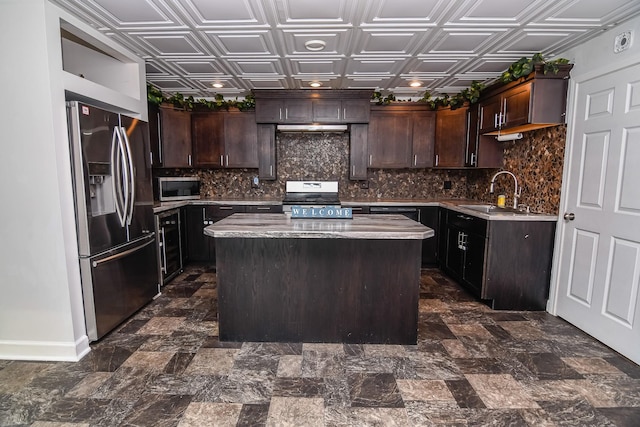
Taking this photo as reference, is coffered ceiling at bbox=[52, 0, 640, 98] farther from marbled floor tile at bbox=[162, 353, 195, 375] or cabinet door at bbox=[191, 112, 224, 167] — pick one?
marbled floor tile at bbox=[162, 353, 195, 375]

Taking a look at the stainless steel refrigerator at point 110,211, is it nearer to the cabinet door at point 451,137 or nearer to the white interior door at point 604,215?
the cabinet door at point 451,137

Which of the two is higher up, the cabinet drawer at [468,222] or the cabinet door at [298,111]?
the cabinet door at [298,111]

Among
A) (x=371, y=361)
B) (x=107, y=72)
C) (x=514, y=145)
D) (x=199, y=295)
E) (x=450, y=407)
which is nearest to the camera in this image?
(x=450, y=407)

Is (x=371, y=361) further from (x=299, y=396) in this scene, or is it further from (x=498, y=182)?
(x=498, y=182)

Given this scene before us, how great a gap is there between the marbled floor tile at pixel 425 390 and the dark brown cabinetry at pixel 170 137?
4.10 meters

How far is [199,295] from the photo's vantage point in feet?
12.0

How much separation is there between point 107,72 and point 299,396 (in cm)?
350

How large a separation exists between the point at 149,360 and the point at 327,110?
366cm

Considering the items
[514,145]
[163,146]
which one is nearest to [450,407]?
[514,145]

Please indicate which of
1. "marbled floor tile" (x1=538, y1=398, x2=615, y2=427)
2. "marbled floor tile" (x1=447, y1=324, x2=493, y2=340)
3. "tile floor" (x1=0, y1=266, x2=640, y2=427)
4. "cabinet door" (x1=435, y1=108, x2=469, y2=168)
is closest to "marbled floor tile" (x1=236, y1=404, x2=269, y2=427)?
"tile floor" (x1=0, y1=266, x2=640, y2=427)

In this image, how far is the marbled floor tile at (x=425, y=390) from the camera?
6.44 ft

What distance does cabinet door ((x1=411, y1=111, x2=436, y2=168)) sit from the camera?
15.8 feet

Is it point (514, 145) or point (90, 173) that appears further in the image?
point (514, 145)

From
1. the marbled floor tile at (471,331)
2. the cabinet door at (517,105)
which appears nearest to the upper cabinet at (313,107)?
the cabinet door at (517,105)
